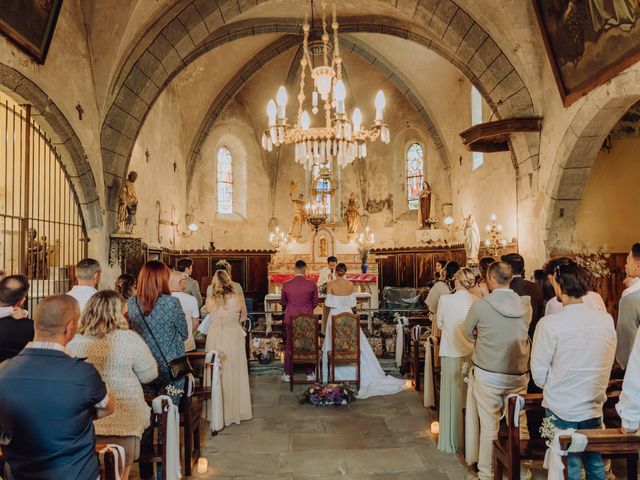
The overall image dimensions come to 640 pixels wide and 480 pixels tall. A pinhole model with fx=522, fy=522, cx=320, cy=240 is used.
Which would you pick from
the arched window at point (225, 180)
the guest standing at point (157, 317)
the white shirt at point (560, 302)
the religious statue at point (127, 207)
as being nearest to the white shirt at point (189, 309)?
the guest standing at point (157, 317)

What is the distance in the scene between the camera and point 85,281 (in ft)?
13.9

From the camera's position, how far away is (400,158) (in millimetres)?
17391

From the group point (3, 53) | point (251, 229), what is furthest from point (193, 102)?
point (3, 53)

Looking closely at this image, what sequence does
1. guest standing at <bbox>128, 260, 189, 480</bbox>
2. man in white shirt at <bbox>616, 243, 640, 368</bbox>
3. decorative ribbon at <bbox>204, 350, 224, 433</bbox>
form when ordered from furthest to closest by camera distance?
decorative ribbon at <bbox>204, 350, 224, 433</bbox> → guest standing at <bbox>128, 260, 189, 480</bbox> → man in white shirt at <bbox>616, 243, 640, 368</bbox>

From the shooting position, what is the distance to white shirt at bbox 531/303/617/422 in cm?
304

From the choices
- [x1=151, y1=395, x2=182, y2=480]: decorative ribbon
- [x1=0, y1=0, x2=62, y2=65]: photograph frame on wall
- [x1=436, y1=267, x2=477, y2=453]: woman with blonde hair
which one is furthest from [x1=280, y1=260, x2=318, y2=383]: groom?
[x1=0, y1=0, x2=62, y2=65]: photograph frame on wall

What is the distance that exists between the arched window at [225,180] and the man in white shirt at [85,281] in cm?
1279

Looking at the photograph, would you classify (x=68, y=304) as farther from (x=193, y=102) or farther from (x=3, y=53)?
(x=193, y=102)

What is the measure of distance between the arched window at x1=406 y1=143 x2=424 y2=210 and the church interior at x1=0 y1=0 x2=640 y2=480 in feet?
0.23

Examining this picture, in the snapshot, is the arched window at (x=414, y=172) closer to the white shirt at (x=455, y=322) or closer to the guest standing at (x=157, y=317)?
the white shirt at (x=455, y=322)

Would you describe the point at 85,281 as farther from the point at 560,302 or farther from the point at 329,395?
the point at 560,302

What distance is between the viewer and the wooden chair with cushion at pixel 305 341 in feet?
23.1

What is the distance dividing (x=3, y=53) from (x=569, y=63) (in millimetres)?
7077

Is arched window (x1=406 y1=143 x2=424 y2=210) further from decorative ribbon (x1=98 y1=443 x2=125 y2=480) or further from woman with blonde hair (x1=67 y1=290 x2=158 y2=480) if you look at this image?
decorative ribbon (x1=98 y1=443 x2=125 y2=480)
